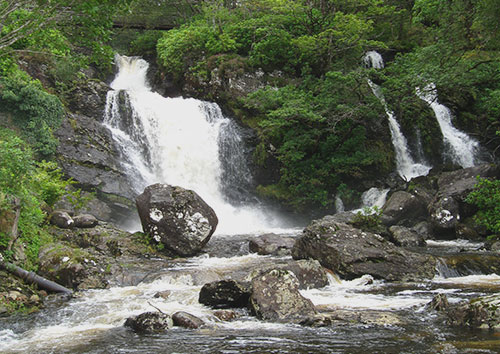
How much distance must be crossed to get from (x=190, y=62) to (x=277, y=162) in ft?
27.1

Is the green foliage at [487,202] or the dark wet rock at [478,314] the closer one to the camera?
the dark wet rock at [478,314]

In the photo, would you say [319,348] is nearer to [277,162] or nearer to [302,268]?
[302,268]

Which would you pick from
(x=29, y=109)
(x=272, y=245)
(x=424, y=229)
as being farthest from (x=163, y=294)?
(x=29, y=109)

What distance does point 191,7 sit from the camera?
3284cm

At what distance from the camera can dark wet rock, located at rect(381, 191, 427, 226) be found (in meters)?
15.7

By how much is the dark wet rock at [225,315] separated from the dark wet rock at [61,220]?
20.6 feet

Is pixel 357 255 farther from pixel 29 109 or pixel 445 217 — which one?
pixel 29 109

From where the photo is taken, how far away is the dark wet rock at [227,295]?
7316 millimetres

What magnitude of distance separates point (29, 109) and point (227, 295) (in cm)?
1267

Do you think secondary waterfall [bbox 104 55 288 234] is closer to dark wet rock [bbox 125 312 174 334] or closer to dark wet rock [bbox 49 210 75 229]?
dark wet rock [bbox 49 210 75 229]

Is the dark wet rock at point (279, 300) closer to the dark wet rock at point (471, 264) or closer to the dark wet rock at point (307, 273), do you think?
the dark wet rock at point (307, 273)

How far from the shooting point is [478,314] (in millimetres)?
5797

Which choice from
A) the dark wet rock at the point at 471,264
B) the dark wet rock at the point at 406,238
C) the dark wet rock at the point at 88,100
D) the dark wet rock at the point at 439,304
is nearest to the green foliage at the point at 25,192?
the dark wet rock at the point at 439,304

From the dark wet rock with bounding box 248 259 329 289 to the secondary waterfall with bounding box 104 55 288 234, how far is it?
8034 mm
